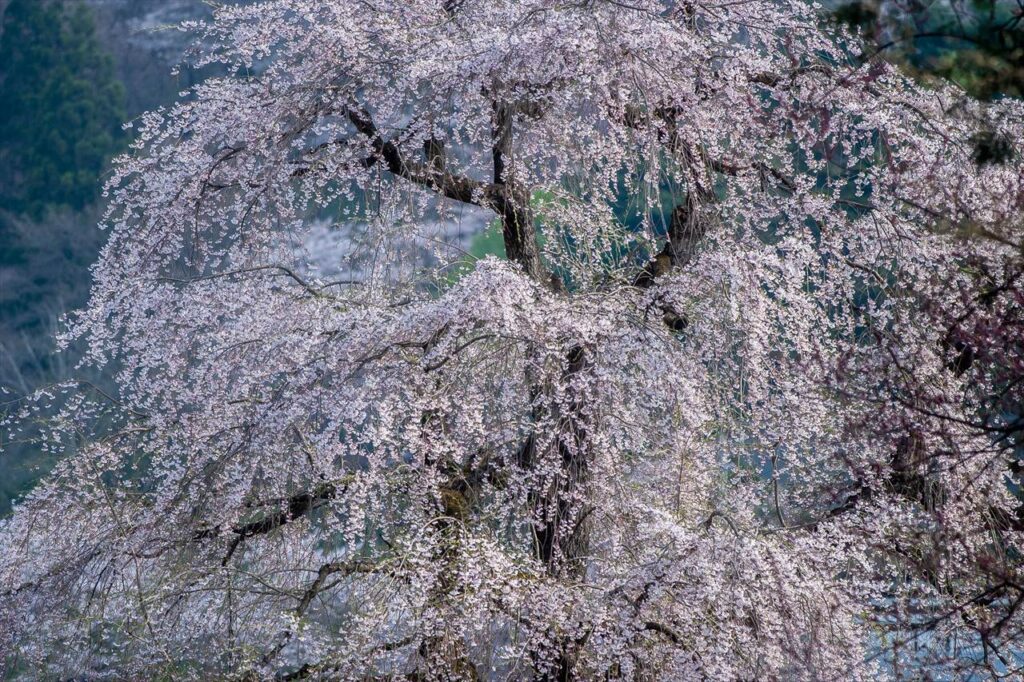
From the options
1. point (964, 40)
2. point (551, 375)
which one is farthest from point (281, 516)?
point (964, 40)

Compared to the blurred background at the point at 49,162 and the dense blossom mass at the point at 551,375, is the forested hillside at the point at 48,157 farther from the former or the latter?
the dense blossom mass at the point at 551,375

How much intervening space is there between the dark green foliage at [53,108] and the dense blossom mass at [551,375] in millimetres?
17315

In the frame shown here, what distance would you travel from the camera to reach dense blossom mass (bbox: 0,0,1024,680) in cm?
503

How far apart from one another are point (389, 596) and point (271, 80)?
8.95 ft

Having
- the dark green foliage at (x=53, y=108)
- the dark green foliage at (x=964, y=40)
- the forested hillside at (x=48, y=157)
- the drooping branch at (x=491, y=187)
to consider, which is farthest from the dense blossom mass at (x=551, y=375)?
the dark green foliage at (x=53, y=108)

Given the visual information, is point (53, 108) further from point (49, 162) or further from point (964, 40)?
point (964, 40)

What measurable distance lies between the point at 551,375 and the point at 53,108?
2060cm

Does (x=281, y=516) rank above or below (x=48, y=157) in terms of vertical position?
above

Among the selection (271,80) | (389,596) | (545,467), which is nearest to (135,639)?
(389,596)

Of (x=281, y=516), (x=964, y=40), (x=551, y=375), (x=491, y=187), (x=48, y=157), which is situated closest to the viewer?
(x=964, y=40)

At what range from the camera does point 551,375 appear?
528cm

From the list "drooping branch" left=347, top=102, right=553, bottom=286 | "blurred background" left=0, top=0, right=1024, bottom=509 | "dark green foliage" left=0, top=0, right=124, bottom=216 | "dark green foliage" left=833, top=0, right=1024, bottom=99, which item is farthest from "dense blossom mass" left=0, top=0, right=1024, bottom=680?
"dark green foliage" left=0, top=0, right=124, bottom=216

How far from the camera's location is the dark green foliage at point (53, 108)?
22.8m

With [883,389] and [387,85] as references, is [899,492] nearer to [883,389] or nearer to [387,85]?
[883,389]
